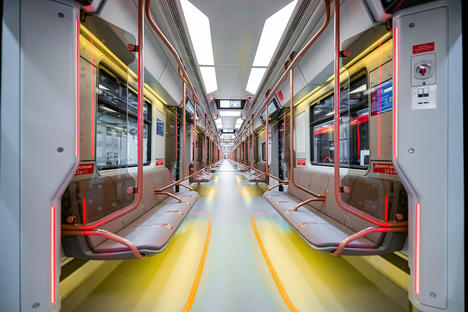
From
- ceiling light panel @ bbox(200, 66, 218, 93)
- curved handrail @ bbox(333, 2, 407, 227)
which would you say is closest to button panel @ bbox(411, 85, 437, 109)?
curved handrail @ bbox(333, 2, 407, 227)

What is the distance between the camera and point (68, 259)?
6.45ft

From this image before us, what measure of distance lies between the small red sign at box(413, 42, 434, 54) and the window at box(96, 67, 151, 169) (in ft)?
11.2

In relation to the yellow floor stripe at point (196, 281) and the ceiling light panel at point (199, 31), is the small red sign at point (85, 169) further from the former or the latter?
the ceiling light panel at point (199, 31)

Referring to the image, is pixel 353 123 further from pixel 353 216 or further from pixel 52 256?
pixel 52 256

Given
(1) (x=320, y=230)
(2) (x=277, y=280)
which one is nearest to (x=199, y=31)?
(1) (x=320, y=230)

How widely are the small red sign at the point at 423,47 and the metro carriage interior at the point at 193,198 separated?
16 millimetres

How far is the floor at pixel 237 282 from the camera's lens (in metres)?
1.62

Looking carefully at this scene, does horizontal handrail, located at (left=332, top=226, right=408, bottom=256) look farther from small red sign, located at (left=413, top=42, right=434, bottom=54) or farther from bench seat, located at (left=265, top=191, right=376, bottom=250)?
small red sign, located at (left=413, top=42, right=434, bottom=54)

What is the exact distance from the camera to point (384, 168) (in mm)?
2008

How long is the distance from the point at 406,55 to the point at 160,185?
3927 mm

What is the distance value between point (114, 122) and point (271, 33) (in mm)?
2991

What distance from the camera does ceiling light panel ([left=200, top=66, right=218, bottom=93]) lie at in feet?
14.0

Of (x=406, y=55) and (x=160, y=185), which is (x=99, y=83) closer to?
(x=160, y=185)

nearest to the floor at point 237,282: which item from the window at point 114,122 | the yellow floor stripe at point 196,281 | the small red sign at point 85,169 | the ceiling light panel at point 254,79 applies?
the yellow floor stripe at point 196,281
